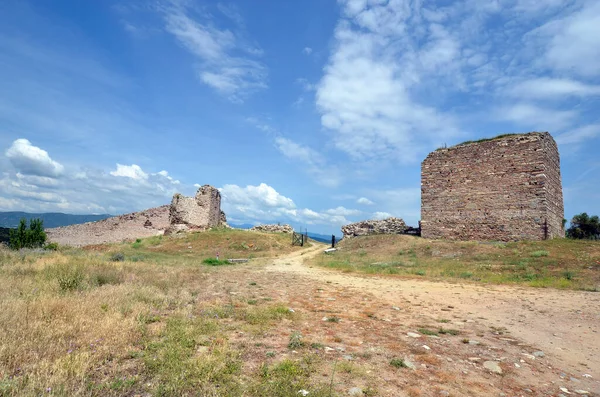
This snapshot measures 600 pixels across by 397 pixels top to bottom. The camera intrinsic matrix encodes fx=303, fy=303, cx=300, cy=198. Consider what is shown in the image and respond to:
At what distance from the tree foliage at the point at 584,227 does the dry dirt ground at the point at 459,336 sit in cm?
2950

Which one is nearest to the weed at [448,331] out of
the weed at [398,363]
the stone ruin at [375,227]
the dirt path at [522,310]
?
the dirt path at [522,310]

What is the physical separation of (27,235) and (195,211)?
17.2 m

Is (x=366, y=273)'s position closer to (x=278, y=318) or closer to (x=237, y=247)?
(x=278, y=318)

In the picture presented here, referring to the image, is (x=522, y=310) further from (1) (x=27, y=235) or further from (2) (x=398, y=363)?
(1) (x=27, y=235)

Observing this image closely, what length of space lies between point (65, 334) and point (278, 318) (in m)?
3.46

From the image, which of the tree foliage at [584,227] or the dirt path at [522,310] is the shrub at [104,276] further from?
the tree foliage at [584,227]

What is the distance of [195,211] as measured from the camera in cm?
3528

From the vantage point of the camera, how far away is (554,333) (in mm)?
6160

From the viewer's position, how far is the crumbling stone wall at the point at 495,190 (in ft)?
64.2

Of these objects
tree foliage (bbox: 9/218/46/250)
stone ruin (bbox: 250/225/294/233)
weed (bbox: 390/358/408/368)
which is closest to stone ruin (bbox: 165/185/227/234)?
stone ruin (bbox: 250/225/294/233)

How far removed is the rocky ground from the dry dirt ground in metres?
36.7

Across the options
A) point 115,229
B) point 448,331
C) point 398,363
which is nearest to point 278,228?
point 115,229

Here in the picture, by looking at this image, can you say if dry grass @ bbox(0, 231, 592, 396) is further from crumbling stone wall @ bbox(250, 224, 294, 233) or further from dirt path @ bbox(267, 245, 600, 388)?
crumbling stone wall @ bbox(250, 224, 294, 233)

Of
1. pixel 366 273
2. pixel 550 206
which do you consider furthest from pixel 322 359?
pixel 550 206
